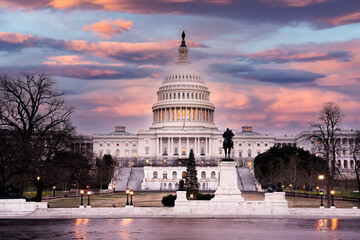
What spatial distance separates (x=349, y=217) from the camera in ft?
149

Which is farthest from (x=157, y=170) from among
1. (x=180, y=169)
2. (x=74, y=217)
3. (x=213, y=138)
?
(x=74, y=217)

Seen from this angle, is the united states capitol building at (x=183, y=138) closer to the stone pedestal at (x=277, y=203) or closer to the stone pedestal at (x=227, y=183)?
the stone pedestal at (x=227, y=183)

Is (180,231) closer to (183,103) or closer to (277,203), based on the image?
(277,203)

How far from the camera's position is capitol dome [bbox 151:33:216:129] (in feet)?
636

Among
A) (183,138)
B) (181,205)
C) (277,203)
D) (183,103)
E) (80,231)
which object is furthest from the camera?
(183,103)

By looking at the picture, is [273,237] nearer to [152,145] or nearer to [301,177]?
[301,177]

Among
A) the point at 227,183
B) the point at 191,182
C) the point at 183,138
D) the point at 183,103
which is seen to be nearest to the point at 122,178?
the point at 191,182

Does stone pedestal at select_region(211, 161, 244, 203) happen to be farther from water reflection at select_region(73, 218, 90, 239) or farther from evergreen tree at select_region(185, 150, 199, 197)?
evergreen tree at select_region(185, 150, 199, 197)

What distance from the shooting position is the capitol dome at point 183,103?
194 metres

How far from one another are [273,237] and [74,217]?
20.7 meters

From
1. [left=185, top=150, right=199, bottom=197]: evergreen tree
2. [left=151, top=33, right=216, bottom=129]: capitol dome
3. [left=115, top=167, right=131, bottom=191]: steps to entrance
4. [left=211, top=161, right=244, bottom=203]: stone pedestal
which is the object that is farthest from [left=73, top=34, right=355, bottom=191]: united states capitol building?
[left=211, top=161, right=244, bottom=203]: stone pedestal

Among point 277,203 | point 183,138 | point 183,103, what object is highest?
point 183,103

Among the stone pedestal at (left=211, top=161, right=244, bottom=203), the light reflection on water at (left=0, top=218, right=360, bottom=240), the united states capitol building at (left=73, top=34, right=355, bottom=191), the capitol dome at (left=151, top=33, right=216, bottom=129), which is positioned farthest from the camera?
the capitol dome at (left=151, top=33, right=216, bottom=129)

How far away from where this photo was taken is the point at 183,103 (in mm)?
193500
